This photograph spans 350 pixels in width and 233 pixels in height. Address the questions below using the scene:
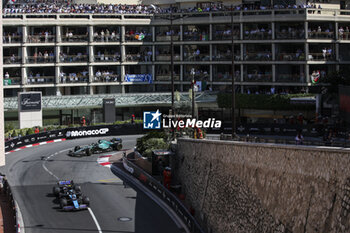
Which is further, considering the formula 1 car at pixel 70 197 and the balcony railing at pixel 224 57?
the balcony railing at pixel 224 57

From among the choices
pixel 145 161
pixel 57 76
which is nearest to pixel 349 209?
pixel 145 161

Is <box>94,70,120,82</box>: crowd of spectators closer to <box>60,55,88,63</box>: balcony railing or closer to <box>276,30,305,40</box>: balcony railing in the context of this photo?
<box>60,55,88,63</box>: balcony railing

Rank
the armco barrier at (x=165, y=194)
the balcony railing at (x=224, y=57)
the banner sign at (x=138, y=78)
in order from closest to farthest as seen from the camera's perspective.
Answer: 1. the armco barrier at (x=165, y=194)
2. the balcony railing at (x=224, y=57)
3. the banner sign at (x=138, y=78)

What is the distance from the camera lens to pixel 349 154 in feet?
66.2

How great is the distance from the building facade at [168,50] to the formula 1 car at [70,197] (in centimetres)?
3537

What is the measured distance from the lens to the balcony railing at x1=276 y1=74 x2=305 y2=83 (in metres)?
66.1

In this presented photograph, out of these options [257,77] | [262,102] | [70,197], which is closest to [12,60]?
[257,77]

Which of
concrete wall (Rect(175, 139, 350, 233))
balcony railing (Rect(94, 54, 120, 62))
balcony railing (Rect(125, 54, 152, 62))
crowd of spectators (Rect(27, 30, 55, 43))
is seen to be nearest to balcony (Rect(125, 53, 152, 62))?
balcony railing (Rect(125, 54, 152, 62))

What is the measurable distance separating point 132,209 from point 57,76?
1631 inches

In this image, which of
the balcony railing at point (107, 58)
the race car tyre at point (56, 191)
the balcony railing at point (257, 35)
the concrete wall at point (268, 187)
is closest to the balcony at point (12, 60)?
the balcony railing at point (107, 58)

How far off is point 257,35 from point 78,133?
25709 mm

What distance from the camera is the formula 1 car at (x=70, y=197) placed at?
35719 millimetres

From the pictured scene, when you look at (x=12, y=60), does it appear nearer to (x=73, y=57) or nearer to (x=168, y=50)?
(x=73, y=57)

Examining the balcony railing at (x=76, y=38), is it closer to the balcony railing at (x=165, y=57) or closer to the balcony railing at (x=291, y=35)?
the balcony railing at (x=165, y=57)
